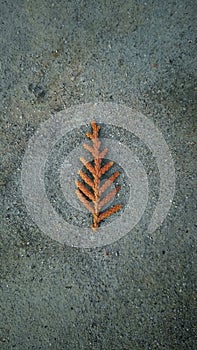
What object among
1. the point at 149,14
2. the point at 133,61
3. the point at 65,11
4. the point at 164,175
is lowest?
the point at 164,175

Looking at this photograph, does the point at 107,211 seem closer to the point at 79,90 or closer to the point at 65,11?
the point at 79,90

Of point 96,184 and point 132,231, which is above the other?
point 96,184

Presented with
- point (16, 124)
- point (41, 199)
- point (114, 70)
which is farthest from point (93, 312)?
point (114, 70)
